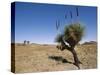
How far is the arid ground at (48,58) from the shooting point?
2031 mm

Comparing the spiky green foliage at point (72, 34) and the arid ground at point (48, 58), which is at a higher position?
the spiky green foliage at point (72, 34)

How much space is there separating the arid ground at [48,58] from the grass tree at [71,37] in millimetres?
35

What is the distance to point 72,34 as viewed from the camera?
2223mm

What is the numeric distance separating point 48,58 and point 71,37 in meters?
0.28

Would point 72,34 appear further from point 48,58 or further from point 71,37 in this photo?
point 48,58

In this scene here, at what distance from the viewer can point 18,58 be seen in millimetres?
2018

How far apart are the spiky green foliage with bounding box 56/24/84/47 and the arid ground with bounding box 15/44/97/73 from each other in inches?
2.7

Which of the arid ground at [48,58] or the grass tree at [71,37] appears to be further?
the grass tree at [71,37]

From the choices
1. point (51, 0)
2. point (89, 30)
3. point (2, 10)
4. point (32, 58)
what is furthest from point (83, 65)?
point (2, 10)

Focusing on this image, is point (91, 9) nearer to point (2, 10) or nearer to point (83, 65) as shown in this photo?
point (83, 65)

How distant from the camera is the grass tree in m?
2.19

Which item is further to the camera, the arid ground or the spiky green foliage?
the spiky green foliage

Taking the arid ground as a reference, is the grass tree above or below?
above

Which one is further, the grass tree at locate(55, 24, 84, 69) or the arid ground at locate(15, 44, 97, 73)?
the grass tree at locate(55, 24, 84, 69)
